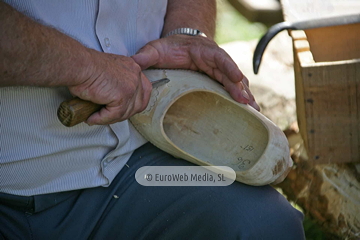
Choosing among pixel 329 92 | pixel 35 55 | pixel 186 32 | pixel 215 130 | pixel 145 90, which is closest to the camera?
pixel 35 55

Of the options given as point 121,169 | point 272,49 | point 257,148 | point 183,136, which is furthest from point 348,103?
point 272,49

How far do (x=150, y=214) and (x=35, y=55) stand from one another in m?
0.54

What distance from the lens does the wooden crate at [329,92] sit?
1698 mm

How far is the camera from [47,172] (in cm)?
112

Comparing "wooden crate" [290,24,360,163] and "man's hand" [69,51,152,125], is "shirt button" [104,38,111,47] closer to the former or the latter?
"man's hand" [69,51,152,125]

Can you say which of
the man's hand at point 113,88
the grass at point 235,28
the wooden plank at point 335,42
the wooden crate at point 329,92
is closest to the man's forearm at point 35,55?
the man's hand at point 113,88

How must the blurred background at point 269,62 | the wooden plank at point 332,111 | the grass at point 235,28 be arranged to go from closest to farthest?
the wooden plank at point 332,111 < the blurred background at point 269,62 < the grass at point 235,28

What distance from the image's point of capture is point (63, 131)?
111 cm

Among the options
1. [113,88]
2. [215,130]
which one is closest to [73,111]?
[113,88]

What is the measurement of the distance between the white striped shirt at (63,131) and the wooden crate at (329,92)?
0.79 m

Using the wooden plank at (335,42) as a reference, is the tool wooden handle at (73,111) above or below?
above

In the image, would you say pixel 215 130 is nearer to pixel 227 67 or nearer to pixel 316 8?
pixel 227 67

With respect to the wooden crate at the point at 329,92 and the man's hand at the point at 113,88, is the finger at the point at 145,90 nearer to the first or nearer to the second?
the man's hand at the point at 113,88

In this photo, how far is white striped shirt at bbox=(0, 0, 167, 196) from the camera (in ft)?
3.43
